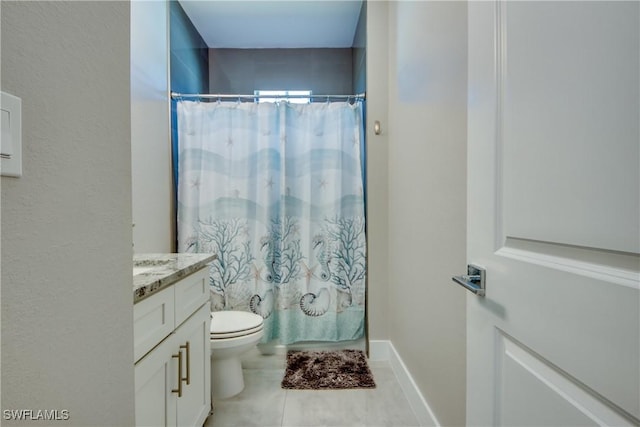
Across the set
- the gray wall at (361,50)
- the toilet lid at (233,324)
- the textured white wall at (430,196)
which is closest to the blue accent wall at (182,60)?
the toilet lid at (233,324)

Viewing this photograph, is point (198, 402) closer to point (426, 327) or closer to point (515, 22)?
point (426, 327)

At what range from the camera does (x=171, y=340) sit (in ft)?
3.64

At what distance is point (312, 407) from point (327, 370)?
36 cm

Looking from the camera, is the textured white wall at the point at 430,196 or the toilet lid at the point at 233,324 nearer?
the textured white wall at the point at 430,196

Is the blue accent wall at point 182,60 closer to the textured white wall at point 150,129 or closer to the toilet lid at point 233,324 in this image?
the textured white wall at point 150,129

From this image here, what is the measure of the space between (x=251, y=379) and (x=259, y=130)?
1694mm

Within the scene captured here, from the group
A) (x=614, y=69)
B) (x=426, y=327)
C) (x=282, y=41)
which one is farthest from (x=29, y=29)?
(x=282, y=41)

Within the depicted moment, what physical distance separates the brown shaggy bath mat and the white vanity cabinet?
650 millimetres

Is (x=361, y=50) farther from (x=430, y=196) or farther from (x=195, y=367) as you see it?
(x=195, y=367)

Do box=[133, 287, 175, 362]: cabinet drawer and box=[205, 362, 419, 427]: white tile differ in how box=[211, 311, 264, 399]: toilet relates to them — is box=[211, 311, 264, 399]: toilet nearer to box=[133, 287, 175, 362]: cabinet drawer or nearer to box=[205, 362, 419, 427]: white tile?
box=[205, 362, 419, 427]: white tile

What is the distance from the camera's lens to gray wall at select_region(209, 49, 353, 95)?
3053 millimetres

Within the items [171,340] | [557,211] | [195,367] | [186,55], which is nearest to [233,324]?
[195,367]

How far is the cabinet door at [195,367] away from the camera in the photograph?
47.2 inches

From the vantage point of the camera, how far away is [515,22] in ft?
1.95
